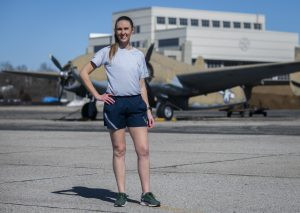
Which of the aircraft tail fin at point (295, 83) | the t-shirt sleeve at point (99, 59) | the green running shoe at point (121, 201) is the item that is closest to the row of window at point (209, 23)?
the aircraft tail fin at point (295, 83)

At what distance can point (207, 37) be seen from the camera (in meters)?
136

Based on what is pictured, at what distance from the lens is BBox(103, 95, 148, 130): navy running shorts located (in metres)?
7.75

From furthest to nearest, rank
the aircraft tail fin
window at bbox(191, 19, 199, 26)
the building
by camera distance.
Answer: window at bbox(191, 19, 199, 26) → the building → the aircraft tail fin

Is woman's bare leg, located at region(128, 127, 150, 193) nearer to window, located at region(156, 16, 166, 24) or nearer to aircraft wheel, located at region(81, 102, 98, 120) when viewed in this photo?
aircraft wheel, located at region(81, 102, 98, 120)

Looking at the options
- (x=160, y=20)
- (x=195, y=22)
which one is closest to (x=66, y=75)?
(x=160, y=20)

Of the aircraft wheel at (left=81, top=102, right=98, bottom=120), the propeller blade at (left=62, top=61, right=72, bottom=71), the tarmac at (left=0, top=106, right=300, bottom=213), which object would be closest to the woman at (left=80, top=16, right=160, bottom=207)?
the tarmac at (left=0, top=106, right=300, bottom=213)

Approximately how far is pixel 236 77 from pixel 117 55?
2995 cm

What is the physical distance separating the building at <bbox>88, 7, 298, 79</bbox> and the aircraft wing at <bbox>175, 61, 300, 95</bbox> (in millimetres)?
89500

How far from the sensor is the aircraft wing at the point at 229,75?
35.3m

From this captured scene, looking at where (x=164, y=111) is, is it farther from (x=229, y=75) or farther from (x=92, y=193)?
(x=92, y=193)

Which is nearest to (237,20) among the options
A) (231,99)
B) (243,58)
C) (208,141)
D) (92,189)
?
(243,58)

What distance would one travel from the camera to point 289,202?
7.80m

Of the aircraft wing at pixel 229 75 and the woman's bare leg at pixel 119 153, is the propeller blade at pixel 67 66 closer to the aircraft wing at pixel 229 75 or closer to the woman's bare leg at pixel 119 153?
the aircraft wing at pixel 229 75

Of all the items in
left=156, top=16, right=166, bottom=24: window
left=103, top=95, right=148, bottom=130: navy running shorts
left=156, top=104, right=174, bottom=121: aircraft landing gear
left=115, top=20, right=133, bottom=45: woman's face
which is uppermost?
left=156, top=16, right=166, bottom=24: window
